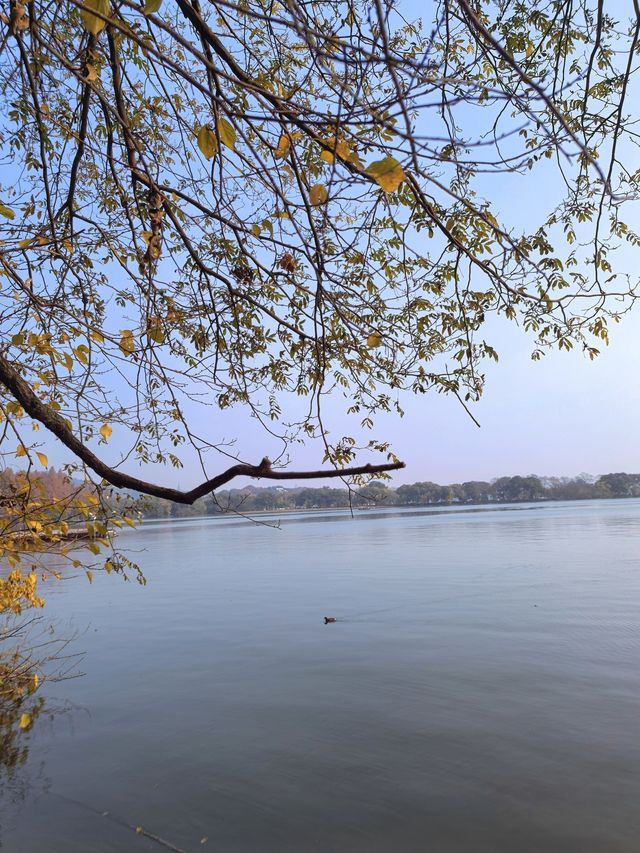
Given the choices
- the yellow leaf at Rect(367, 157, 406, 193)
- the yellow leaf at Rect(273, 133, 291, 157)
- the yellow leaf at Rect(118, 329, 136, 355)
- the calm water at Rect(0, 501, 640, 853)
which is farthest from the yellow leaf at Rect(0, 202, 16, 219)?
the calm water at Rect(0, 501, 640, 853)

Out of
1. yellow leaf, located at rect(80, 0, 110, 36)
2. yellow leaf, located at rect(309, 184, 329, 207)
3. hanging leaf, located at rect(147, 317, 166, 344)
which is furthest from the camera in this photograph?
hanging leaf, located at rect(147, 317, 166, 344)

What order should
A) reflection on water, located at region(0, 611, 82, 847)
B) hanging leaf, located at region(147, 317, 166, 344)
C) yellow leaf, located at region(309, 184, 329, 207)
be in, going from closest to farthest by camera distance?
yellow leaf, located at region(309, 184, 329, 207) < hanging leaf, located at region(147, 317, 166, 344) < reflection on water, located at region(0, 611, 82, 847)

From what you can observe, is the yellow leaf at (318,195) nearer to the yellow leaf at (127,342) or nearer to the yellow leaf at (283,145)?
the yellow leaf at (283,145)

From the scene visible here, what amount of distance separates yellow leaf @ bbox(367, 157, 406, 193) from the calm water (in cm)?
439

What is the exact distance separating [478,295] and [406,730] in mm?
4435

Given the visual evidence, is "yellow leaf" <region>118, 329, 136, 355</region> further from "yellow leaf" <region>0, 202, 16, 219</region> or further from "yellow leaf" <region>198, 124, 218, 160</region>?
"yellow leaf" <region>198, 124, 218, 160</region>

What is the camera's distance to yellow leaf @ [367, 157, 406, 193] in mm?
1740

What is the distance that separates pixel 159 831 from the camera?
4.71 metres

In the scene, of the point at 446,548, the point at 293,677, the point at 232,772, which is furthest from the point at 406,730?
the point at 446,548

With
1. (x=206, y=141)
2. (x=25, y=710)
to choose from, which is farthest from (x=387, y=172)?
(x=25, y=710)

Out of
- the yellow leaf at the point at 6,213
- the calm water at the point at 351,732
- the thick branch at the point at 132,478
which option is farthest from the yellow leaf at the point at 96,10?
the calm water at the point at 351,732

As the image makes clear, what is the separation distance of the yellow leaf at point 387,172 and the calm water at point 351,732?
4.39 m

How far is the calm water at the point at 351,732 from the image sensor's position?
470 cm

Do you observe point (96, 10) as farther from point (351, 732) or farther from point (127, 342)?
point (351, 732)
